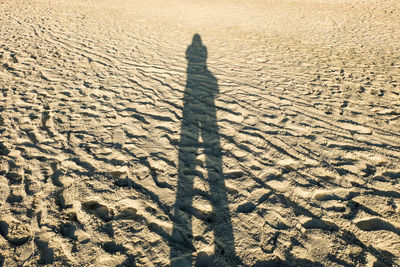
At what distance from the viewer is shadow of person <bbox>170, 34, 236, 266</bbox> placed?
7.39ft

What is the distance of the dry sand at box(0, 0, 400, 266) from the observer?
2.30 meters

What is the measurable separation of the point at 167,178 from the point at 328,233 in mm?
1950

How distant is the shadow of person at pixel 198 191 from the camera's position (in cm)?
225

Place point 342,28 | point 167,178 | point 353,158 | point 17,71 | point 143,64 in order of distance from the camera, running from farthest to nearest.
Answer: point 342,28
point 143,64
point 17,71
point 353,158
point 167,178

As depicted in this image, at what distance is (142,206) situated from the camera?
263 centimetres

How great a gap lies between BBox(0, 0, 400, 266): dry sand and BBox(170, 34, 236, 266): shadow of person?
2cm

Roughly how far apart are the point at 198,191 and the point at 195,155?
2.20 feet

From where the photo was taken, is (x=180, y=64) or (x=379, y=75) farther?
(x=180, y=64)

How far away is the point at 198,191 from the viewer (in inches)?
112

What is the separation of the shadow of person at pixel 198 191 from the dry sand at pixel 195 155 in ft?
0.05

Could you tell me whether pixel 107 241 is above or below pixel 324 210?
below

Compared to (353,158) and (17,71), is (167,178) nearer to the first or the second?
(353,158)

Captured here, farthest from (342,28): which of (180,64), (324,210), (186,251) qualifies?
(186,251)

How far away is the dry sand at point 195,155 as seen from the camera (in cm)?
230
